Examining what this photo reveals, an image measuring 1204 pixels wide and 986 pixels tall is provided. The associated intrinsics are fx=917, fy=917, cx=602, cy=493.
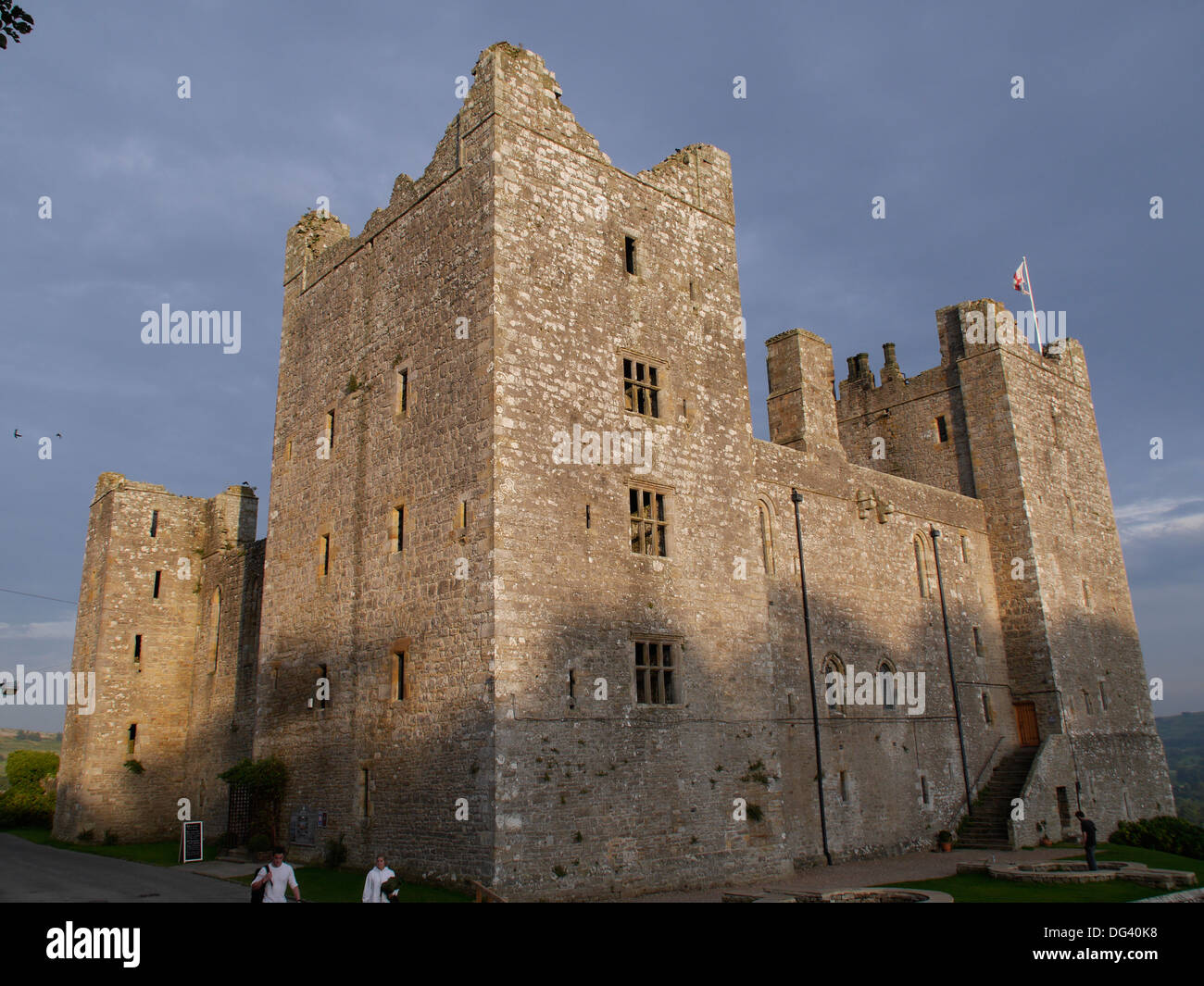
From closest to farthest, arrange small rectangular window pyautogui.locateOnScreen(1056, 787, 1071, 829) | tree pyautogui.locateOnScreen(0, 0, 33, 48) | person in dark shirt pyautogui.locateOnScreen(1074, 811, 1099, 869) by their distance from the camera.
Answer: tree pyautogui.locateOnScreen(0, 0, 33, 48), person in dark shirt pyautogui.locateOnScreen(1074, 811, 1099, 869), small rectangular window pyautogui.locateOnScreen(1056, 787, 1071, 829)

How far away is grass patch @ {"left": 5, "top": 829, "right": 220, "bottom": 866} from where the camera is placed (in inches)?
873

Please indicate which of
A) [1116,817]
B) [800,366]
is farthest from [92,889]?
[1116,817]

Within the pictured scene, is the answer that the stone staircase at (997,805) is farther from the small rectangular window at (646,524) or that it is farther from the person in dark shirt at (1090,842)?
the small rectangular window at (646,524)

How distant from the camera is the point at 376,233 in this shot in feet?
68.8

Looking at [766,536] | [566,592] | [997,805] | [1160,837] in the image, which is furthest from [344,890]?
[1160,837]

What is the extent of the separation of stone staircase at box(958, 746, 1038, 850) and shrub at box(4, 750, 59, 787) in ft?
106

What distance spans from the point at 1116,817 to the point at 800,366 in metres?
17.4

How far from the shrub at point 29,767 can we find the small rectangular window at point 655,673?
28341 mm

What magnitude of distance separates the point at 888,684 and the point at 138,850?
2083cm

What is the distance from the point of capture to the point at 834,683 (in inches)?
910

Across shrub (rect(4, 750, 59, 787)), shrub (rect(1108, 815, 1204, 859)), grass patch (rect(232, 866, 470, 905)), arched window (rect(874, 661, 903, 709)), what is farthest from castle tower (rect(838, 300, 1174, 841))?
shrub (rect(4, 750, 59, 787))

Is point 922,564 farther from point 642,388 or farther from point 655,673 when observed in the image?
point 655,673

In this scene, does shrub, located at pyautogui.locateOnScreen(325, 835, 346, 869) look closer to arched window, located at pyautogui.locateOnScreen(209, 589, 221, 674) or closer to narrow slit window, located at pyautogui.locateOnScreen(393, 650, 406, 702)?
narrow slit window, located at pyautogui.locateOnScreen(393, 650, 406, 702)
